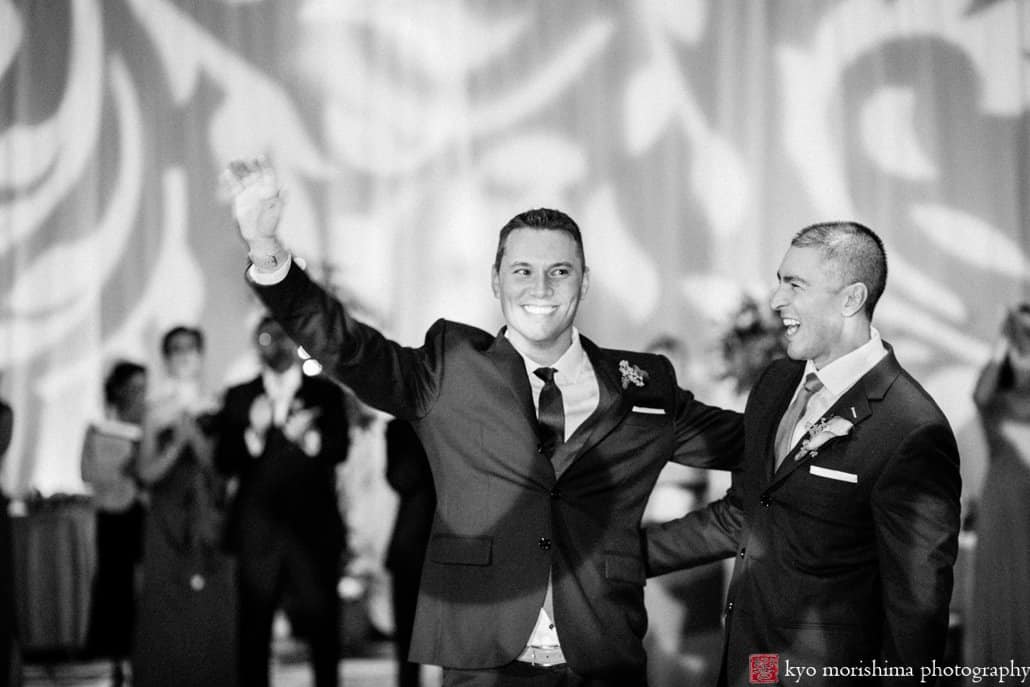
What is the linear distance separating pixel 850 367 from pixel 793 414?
0.54ft

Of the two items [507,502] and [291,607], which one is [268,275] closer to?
[507,502]

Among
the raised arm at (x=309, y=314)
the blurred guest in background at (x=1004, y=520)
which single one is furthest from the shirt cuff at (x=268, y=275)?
the blurred guest in background at (x=1004, y=520)

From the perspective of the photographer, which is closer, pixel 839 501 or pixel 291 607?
pixel 839 501

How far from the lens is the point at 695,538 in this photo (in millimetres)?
2963

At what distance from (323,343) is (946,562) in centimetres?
130

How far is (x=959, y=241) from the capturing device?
8.50 metres

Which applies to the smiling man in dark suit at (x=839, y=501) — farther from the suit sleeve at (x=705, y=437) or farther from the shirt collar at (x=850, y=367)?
the suit sleeve at (x=705, y=437)

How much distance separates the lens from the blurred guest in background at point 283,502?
5.00m

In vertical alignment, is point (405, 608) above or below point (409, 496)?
below

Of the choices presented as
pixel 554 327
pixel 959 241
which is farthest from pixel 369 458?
pixel 554 327

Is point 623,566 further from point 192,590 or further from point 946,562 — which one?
point 192,590

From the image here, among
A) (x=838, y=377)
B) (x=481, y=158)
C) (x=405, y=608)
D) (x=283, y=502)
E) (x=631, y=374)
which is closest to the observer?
(x=838, y=377)

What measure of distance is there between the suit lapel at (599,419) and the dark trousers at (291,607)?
2.56 meters

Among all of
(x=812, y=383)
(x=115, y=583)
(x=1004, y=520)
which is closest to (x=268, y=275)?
(x=812, y=383)
